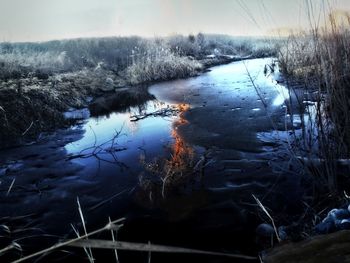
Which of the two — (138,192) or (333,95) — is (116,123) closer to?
(138,192)

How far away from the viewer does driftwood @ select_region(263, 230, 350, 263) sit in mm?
2662

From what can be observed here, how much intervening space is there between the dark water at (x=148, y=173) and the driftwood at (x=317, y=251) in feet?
1.86

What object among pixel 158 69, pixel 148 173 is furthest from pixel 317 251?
pixel 158 69

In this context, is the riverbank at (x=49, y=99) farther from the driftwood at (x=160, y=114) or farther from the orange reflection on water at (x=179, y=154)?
the orange reflection on water at (x=179, y=154)

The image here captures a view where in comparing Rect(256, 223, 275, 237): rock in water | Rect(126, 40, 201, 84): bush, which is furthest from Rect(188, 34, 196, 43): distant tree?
Rect(256, 223, 275, 237): rock in water

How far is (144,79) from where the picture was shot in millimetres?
17797

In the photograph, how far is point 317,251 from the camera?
9.30ft

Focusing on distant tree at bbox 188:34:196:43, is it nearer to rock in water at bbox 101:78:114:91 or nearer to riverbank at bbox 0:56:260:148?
riverbank at bbox 0:56:260:148

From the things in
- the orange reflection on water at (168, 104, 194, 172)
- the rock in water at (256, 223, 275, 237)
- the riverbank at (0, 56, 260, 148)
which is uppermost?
the riverbank at (0, 56, 260, 148)

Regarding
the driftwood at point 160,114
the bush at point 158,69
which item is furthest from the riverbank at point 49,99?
the driftwood at point 160,114

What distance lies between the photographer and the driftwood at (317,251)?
2.66 metres

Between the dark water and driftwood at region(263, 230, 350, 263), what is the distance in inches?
22.4

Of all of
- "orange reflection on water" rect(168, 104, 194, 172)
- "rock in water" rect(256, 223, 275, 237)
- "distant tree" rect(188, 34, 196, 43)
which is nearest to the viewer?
"rock in water" rect(256, 223, 275, 237)

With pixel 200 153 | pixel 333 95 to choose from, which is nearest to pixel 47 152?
pixel 200 153
